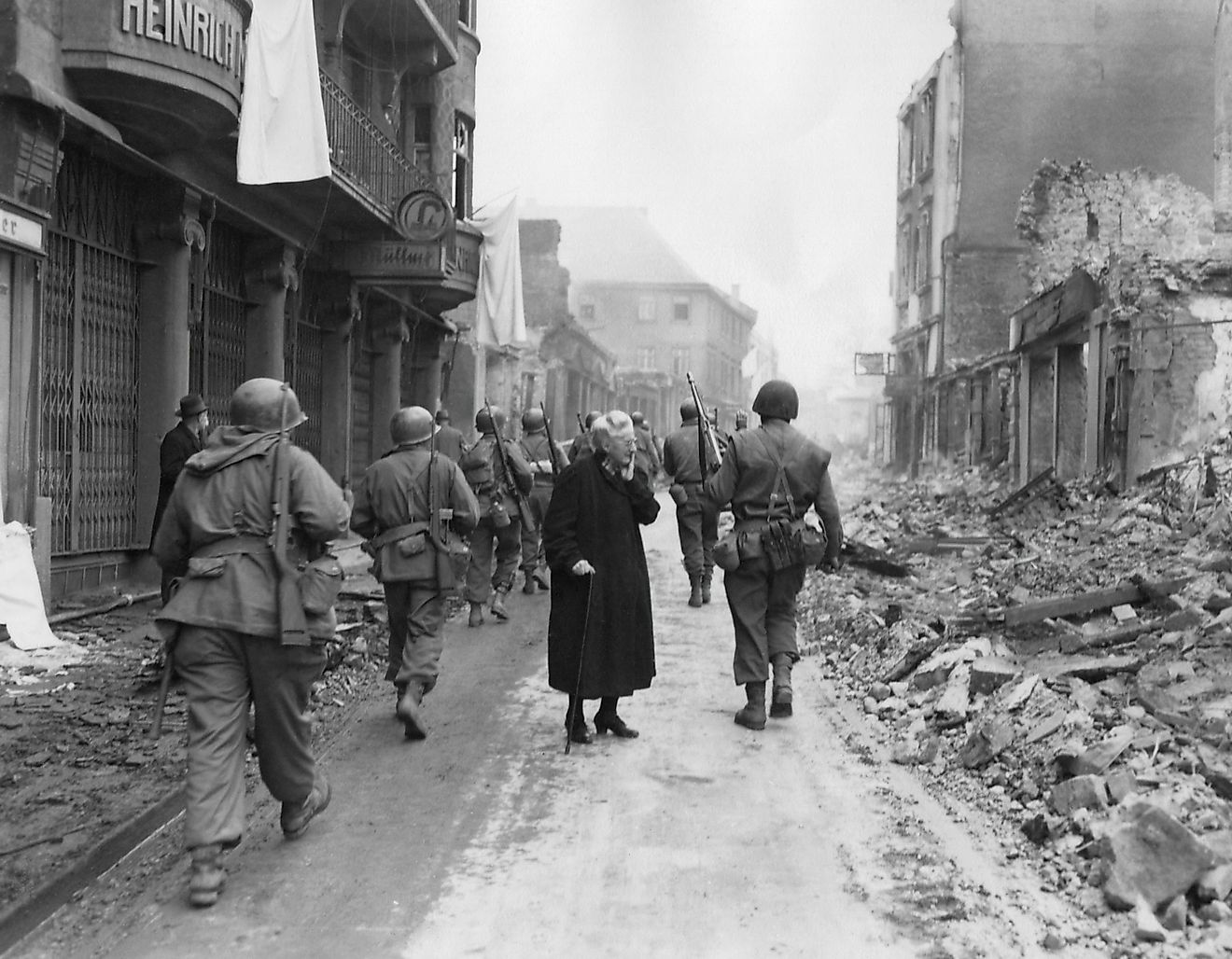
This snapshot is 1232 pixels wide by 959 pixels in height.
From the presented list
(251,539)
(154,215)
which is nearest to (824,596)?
(154,215)

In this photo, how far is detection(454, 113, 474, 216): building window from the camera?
23656mm

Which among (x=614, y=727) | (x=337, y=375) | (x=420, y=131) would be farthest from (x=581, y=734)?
(x=420, y=131)

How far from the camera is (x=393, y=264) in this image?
18938 millimetres

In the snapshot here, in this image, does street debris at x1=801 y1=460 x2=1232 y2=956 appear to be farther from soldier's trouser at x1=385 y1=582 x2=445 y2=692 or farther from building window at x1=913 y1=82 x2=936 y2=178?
building window at x1=913 y1=82 x2=936 y2=178

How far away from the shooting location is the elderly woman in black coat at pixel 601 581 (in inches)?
260

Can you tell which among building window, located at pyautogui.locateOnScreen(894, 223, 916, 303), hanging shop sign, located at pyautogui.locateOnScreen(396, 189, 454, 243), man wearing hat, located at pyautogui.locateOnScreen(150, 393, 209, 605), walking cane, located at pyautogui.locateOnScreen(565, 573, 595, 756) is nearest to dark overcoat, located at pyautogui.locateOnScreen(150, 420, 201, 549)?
man wearing hat, located at pyautogui.locateOnScreen(150, 393, 209, 605)

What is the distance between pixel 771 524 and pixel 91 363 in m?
7.25

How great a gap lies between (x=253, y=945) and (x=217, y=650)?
1105 millimetres

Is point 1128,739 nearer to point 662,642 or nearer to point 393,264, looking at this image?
point 662,642

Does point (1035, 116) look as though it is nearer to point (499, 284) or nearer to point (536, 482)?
point (499, 284)

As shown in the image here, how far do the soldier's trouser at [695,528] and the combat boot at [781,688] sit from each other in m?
4.85

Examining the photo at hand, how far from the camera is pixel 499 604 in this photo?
445 inches

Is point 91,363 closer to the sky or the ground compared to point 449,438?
closer to the sky

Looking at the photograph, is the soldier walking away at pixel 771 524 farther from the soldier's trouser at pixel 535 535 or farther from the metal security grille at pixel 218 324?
the metal security grille at pixel 218 324
